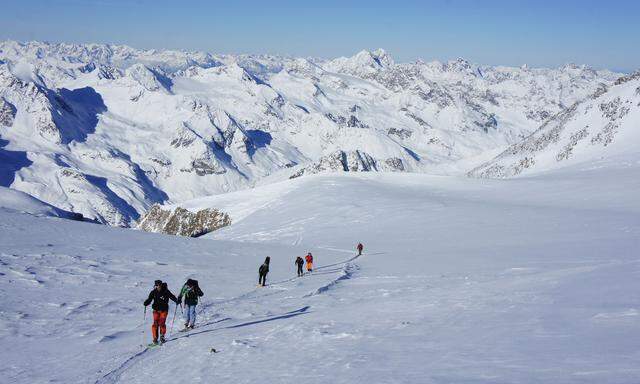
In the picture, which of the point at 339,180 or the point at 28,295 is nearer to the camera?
the point at 28,295

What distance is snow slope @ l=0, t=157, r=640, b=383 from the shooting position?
1138 cm

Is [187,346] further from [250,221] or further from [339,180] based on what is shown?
[339,180]

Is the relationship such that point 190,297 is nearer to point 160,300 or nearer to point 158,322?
point 160,300

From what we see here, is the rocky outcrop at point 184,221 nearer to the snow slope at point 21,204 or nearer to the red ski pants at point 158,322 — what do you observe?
Result: the snow slope at point 21,204

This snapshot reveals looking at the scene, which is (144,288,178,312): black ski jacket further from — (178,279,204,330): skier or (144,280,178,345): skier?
(178,279,204,330): skier

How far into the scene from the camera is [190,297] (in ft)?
55.1

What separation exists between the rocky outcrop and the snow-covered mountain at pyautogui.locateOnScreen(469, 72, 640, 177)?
235ft

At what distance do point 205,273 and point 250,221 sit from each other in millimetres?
39197

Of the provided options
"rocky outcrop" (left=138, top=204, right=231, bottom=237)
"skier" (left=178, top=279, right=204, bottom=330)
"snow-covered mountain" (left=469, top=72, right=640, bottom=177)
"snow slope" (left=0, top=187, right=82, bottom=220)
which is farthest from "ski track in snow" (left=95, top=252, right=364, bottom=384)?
"snow-covered mountain" (left=469, top=72, right=640, bottom=177)

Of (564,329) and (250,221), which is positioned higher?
(250,221)

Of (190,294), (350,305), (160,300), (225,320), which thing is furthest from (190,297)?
(350,305)

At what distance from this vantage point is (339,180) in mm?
85312

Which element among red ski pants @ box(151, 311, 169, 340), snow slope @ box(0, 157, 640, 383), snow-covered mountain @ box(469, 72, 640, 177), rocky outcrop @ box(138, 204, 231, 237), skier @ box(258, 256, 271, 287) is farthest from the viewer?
snow-covered mountain @ box(469, 72, 640, 177)

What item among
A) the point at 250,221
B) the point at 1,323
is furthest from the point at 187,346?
the point at 250,221
